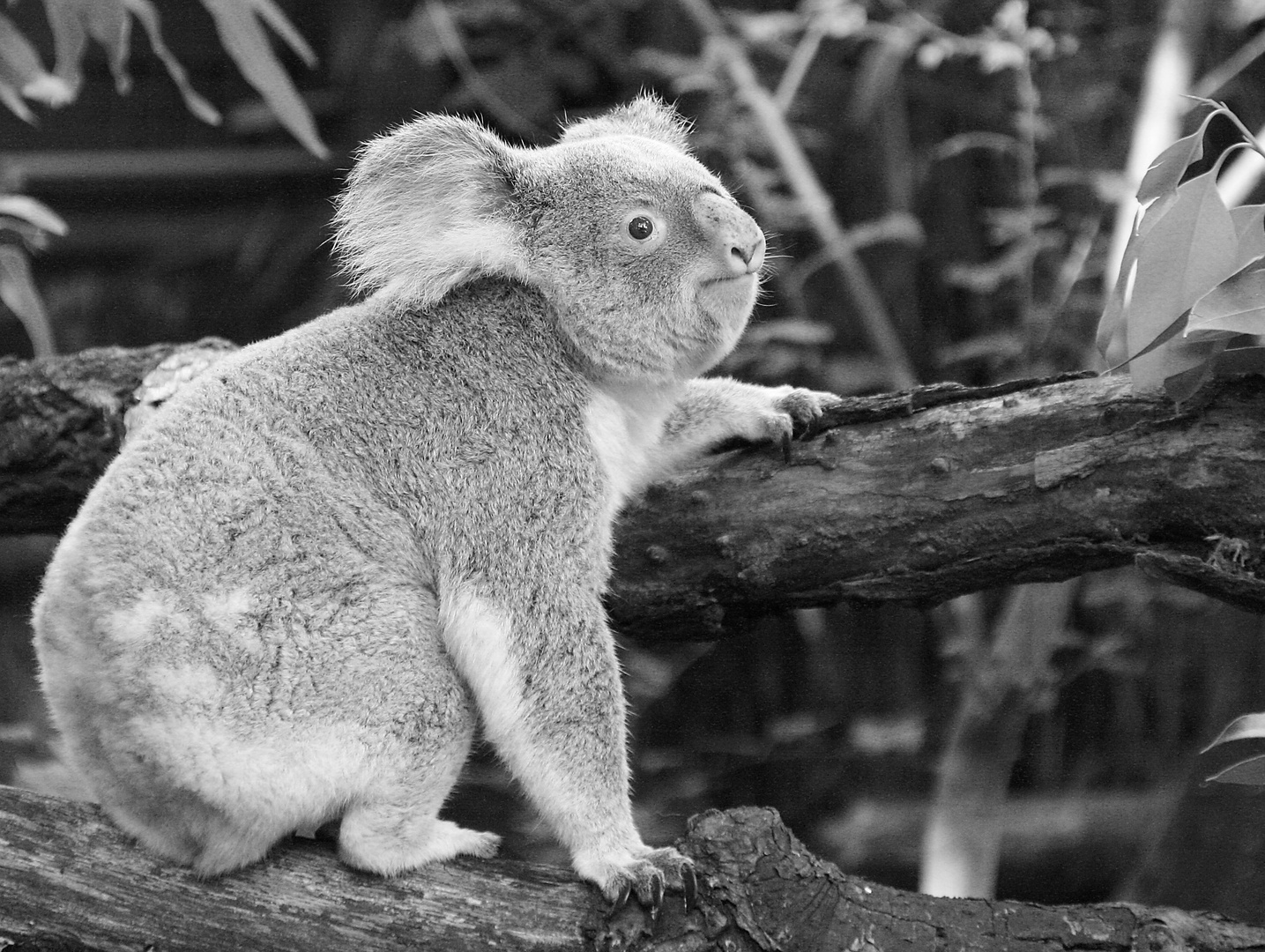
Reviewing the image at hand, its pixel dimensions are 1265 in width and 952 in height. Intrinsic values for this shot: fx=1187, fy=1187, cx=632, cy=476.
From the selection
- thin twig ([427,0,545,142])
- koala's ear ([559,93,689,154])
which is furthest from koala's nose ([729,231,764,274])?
thin twig ([427,0,545,142])

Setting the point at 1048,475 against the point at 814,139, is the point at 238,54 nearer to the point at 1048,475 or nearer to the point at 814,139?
the point at 1048,475

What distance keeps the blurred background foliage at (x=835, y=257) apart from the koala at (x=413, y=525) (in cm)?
122

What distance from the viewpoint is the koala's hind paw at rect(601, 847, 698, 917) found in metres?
1.75

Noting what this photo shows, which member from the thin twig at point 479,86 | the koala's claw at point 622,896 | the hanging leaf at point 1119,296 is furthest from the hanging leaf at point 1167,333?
the thin twig at point 479,86

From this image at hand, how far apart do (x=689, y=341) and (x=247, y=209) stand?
387cm

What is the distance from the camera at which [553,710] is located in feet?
6.16

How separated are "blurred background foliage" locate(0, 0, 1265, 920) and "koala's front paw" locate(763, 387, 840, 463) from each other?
126cm

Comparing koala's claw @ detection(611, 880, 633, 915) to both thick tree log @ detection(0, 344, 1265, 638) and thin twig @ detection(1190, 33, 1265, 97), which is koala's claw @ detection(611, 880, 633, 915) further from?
thin twig @ detection(1190, 33, 1265, 97)

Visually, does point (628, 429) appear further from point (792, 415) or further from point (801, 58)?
point (801, 58)

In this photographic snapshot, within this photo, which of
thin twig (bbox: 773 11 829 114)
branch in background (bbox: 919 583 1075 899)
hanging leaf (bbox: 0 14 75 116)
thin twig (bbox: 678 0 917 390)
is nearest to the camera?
hanging leaf (bbox: 0 14 75 116)

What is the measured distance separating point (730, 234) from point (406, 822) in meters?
1.14

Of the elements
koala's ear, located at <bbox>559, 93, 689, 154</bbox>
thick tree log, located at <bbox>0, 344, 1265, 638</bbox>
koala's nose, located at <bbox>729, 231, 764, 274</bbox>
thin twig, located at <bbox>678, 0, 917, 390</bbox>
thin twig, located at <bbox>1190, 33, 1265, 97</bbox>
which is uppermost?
thin twig, located at <bbox>1190, 33, 1265, 97</bbox>

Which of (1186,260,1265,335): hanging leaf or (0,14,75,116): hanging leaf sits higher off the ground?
(0,14,75,116): hanging leaf

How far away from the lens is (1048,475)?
80.9 inches
